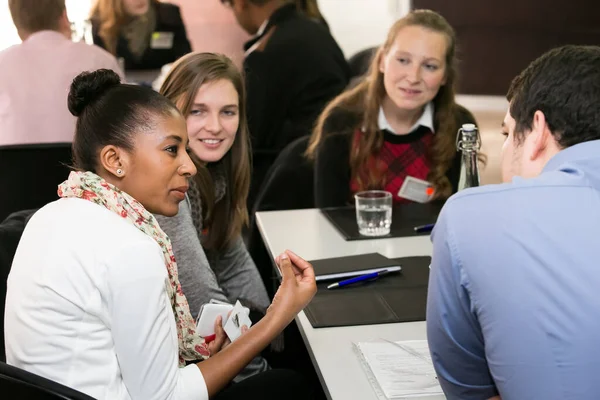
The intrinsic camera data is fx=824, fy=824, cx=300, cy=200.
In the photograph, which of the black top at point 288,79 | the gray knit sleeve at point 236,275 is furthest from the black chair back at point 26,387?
the black top at point 288,79

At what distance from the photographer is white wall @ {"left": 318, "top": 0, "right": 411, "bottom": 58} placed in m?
7.04

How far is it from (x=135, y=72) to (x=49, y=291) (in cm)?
342

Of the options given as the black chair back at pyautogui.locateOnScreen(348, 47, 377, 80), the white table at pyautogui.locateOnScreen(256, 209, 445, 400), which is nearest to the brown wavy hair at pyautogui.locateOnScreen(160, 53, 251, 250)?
the white table at pyautogui.locateOnScreen(256, 209, 445, 400)

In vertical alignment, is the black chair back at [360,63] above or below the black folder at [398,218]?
below

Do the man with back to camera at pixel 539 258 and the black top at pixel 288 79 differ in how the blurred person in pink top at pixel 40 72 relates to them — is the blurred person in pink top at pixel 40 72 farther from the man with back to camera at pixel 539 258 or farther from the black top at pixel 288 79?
the man with back to camera at pixel 539 258

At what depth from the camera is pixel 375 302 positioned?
1.76m

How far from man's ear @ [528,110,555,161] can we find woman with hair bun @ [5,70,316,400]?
0.58m

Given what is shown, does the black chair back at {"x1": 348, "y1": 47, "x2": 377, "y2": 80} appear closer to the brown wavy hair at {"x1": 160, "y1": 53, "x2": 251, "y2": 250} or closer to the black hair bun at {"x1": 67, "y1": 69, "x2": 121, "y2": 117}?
the brown wavy hair at {"x1": 160, "y1": 53, "x2": 251, "y2": 250}

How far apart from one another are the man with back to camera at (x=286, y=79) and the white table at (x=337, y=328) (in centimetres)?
121

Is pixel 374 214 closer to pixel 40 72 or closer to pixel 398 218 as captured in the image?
pixel 398 218

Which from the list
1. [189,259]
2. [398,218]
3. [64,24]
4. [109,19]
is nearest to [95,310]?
[189,259]

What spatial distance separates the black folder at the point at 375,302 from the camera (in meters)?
1.66

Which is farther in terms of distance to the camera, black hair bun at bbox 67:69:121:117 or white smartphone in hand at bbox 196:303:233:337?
white smartphone in hand at bbox 196:303:233:337

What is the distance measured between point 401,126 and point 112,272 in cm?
166
